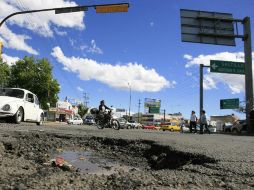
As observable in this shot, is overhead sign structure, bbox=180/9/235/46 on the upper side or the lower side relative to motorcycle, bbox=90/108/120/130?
upper

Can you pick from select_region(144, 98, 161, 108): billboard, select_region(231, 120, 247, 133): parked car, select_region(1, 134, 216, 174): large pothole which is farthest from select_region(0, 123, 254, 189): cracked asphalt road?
select_region(144, 98, 161, 108): billboard

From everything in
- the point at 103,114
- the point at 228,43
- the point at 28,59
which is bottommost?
the point at 103,114

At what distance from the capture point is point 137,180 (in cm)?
480

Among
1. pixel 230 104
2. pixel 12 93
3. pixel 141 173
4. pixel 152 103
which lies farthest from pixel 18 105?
pixel 152 103

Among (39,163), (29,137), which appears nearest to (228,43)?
(29,137)

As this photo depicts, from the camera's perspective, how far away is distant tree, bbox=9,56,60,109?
202 ft

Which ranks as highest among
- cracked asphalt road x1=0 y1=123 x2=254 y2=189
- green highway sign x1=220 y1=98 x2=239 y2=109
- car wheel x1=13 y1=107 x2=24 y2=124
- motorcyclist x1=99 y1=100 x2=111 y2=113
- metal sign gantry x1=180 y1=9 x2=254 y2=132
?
metal sign gantry x1=180 y1=9 x2=254 y2=132

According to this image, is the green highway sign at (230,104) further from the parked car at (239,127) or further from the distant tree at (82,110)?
the distant tree at (82,110)

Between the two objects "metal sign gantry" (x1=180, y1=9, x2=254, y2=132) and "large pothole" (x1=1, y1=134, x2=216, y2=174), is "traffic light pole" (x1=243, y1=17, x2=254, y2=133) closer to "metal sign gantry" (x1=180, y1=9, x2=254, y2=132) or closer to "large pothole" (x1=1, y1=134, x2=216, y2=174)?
"metal sign gantry" (x1=180, y1=9, x2=254, y2=132)

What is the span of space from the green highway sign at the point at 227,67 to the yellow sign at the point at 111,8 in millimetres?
16283

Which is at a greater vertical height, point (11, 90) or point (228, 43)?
point (228, 43)

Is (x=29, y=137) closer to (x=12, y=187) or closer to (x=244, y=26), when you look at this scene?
(x=12, y=187)

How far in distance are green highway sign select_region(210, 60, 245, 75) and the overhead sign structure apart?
3.39 meters

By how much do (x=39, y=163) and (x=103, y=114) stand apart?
1460 centimetres
